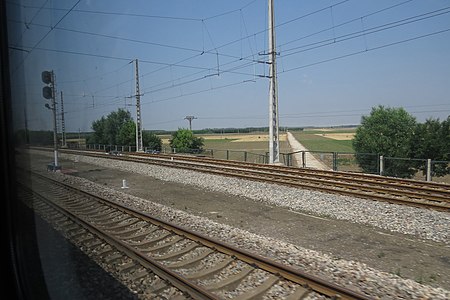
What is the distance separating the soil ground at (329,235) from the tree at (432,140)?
19.6 meters

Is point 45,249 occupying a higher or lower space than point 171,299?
higher

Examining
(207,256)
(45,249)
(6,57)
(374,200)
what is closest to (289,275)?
(207,256)

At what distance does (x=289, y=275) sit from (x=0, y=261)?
3229 millimetres

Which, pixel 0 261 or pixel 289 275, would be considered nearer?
pixel 0 261

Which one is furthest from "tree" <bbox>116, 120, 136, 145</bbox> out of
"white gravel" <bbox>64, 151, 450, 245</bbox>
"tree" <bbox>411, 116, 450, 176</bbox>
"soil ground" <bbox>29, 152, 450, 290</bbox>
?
"tree" <bbox>411, 116, 450, 176</bbox>

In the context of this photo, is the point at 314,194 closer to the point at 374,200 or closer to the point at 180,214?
the point at 374,200

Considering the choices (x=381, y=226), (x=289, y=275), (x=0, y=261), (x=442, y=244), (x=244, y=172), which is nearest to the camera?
(x=0, y=261)

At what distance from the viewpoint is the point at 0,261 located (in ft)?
9.77

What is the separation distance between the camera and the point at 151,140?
39938mm

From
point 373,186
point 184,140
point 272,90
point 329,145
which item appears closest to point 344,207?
point 373,186

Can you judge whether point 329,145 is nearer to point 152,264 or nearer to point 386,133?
point 386,133

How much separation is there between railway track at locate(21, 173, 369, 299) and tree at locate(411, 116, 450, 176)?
934 inches

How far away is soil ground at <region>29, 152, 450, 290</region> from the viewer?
538 cm

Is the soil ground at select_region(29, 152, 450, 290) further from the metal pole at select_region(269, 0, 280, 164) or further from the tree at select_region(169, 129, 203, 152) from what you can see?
the tree at select_region(169, 129, 203, 152)
